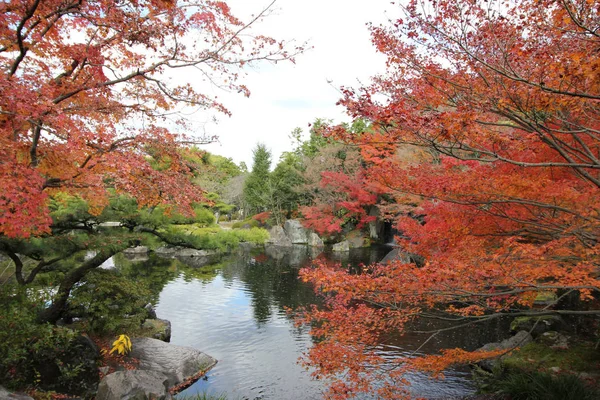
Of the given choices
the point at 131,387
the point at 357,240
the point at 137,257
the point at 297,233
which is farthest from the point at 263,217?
the point at 131,387

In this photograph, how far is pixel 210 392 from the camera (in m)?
6.53

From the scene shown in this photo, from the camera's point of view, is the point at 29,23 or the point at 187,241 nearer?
the point at 29,23

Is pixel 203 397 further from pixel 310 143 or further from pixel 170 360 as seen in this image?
pixel 310 143

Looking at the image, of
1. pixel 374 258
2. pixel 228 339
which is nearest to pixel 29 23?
pixel 228 339

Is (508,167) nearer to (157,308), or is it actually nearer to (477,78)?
(477,78)

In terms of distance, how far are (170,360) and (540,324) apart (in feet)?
25.4

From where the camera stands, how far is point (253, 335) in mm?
9320

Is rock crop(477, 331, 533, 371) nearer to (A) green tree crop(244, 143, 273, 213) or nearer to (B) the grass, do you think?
(B) the grass

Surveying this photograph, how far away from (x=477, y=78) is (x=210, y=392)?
6.27 m

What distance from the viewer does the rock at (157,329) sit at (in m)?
8.45

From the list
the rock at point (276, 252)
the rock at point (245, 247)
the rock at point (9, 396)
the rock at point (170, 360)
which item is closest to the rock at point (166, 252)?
the rock at point (245, 247)

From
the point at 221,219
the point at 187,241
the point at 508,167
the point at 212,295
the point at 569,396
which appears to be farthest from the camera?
the point at 221,219

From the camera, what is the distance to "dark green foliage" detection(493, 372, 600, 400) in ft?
16.1

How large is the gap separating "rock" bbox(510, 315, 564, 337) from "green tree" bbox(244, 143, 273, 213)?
24280mm
